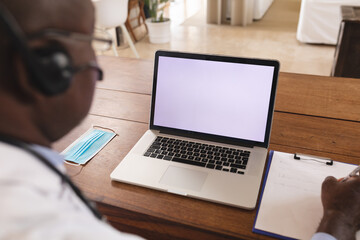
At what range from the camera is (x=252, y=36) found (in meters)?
4.03

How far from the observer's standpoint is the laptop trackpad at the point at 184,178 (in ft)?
2.64

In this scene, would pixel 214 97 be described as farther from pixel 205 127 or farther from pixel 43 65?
pixel 43 65

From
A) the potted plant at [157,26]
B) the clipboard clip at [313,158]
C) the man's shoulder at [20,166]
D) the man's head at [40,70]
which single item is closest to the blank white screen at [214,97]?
the clipboard clip at [313,158]

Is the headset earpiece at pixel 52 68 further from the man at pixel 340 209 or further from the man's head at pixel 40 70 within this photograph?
the man at pixel 340 209

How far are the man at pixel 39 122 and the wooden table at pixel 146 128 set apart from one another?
29 cm

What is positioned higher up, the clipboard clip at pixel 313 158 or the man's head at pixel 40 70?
the man's head at pixel 40 70

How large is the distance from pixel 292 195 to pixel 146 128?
0.50 meters

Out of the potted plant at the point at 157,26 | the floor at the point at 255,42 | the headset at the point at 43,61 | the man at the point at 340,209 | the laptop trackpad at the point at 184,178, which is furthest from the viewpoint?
the potted plant at the point at 157,26

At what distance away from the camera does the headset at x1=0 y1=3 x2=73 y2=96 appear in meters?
0.36

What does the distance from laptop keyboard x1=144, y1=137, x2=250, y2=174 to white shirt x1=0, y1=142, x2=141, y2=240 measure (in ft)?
1.57

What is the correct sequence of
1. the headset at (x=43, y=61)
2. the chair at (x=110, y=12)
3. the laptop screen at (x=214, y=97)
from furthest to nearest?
the chair at (x=110, y=12), the laptop screen at (x=214, y=97), the headset at (x=43, y=61)

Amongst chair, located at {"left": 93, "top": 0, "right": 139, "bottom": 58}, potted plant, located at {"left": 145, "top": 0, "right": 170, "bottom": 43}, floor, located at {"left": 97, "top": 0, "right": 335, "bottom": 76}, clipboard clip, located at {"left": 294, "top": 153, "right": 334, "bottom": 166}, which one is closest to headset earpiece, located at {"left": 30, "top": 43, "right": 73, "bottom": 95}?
clipboard clip, located at {"left": 294, "top": 153, "right": 334, "bottom": 166}

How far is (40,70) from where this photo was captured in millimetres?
386

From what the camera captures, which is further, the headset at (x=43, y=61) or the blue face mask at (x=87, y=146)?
the blue face mask at (x=87, y=146)
